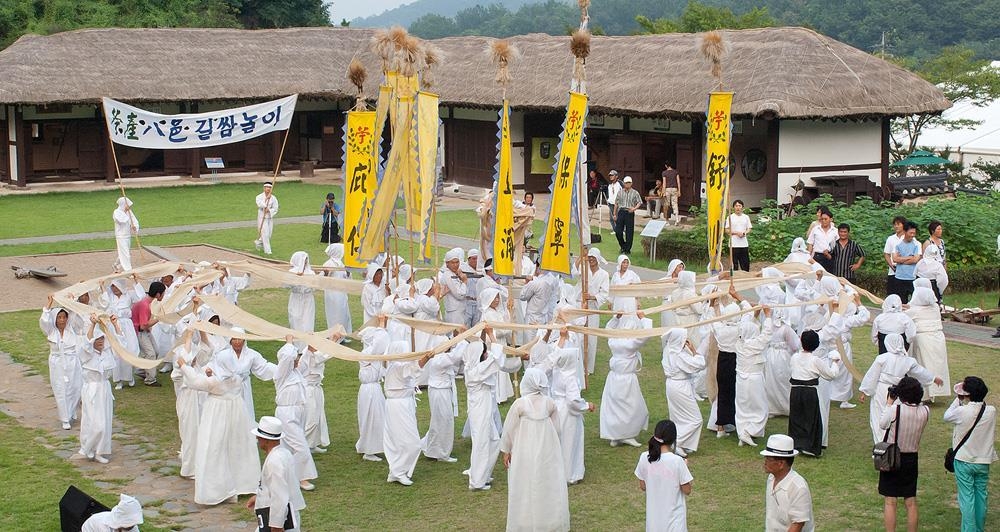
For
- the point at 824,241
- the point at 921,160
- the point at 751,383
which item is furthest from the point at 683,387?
the point at 921,160

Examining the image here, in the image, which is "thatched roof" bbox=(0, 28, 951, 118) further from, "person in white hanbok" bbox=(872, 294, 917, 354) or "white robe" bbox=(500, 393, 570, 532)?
"white robe" bbox=(500, 393, 570, 532)

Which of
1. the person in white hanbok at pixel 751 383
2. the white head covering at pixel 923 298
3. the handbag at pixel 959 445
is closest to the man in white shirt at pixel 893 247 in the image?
the white head covering at pixel 923 298

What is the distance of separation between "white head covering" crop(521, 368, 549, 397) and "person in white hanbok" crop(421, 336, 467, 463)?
146 cm

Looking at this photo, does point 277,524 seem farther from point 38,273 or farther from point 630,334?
point 38,273

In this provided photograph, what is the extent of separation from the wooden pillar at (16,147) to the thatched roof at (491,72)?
4.39 feet

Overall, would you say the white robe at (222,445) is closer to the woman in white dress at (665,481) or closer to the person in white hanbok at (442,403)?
the person in white hanbok at (442,403)

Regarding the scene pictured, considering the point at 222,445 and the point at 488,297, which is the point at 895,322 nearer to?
the point at 488,297

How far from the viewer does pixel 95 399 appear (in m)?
12.0

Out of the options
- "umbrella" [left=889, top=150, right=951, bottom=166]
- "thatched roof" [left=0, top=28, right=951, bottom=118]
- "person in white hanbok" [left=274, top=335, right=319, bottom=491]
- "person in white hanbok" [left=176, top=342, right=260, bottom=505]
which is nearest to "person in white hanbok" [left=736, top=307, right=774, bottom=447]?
"person in white hanbok" [left=274, top=335, right=319, bottom=491]

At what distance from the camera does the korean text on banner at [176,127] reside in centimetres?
1636

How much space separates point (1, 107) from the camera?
32.7 m

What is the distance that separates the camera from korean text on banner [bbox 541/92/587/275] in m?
13.3

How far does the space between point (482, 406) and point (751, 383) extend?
2.71 metres

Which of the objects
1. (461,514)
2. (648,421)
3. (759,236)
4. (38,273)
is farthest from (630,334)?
(38,273)
